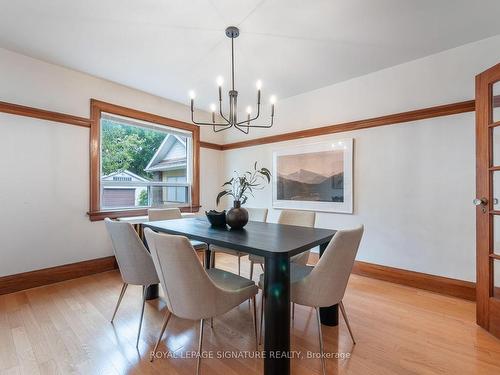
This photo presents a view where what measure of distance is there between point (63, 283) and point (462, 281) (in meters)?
4.35

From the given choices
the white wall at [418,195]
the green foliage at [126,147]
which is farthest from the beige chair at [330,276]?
the green foliage at [126,147]

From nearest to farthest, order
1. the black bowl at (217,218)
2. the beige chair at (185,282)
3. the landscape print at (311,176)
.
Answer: the beige chair at (185,282) < the black bowl at (217,218) < the landscape print at (311,176)

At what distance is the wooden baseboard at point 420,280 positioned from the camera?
2.43 meters

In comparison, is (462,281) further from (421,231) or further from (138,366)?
(138,366)

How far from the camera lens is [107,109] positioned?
10.8 ft

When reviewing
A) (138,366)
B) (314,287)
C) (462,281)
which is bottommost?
(138,366)

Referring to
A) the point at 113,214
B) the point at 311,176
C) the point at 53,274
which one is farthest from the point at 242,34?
the point at 53,274

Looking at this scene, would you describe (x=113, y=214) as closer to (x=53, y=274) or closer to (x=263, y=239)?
(x=53, y=274)

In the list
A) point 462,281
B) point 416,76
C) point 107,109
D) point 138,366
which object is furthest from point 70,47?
point 462,281

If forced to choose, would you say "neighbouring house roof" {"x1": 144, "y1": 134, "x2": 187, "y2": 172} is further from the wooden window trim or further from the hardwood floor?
the hardwood floor

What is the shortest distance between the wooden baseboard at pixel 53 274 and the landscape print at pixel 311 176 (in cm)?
268

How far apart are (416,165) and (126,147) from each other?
3.83 m

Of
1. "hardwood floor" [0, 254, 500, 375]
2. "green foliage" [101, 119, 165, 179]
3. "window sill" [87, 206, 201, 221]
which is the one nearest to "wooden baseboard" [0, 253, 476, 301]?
"hardwood floor" [0, 254, 500, 375]

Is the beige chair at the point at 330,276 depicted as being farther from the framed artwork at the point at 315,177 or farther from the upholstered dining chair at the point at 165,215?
the framed artwork at the point at 315,177
